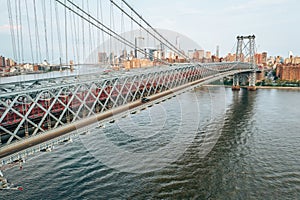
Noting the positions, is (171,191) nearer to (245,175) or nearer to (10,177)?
(245,175)

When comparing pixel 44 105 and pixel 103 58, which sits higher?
pixel 103 58

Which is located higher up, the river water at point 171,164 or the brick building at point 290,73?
the brick building at point 290,73

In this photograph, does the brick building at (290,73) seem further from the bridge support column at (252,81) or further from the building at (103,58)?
the building at (103,58)

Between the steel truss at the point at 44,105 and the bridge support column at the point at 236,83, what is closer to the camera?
the steel truss at the point at 44,105

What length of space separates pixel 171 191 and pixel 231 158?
3999mm

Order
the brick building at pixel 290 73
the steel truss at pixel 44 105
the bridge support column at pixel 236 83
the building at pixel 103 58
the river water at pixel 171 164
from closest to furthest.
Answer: the steel truss at pixel 44 105
the river water at pixel 171 164
the building at pixel 103 58
the bridge support column at pixel 236 83
the brick building at pixel 290 73

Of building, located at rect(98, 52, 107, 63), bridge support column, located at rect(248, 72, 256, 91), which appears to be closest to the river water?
building, located at rect(98, 52, 107, 63)

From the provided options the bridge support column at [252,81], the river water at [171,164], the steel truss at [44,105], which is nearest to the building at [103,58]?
the river water at [171,164]

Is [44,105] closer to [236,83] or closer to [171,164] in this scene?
[171,164]

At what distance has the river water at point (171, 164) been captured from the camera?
8.06 meters

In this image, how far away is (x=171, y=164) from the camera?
9.96 metres

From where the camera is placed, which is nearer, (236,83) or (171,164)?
(171,164)

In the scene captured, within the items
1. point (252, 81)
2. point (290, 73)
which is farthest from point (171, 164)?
point (290, 73)

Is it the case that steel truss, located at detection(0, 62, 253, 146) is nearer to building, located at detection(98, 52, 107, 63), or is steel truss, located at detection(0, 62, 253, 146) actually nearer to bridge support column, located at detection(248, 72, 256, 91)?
building, located at detection(98, 52, 107, 63)
